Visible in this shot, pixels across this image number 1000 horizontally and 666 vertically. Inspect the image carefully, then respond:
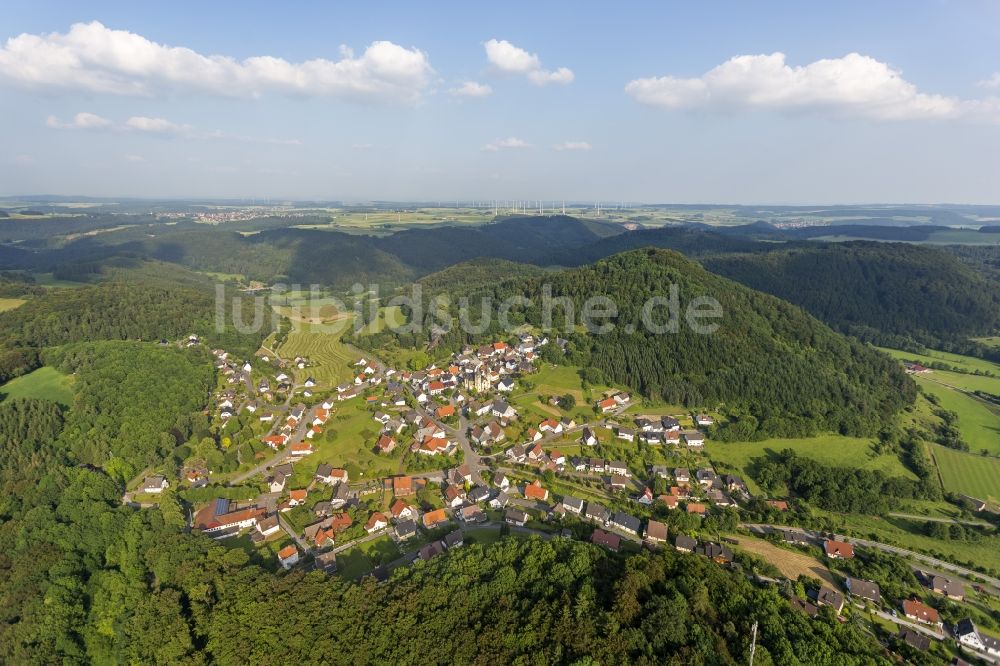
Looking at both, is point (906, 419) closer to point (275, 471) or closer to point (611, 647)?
point (611, 647)

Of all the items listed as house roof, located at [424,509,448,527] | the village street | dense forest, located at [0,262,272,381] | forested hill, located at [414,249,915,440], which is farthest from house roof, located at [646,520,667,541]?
dense forest, located at [0,262,272,381]

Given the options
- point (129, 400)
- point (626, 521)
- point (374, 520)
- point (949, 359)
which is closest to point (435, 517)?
point (374, 520)

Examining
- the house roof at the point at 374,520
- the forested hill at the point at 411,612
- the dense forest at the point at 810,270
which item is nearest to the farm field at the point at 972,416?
the dense forest at the point at 810,270

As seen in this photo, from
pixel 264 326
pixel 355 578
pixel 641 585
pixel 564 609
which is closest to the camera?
pixel 564 609

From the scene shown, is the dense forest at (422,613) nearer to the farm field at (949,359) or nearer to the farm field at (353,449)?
the farm field at (353,449)

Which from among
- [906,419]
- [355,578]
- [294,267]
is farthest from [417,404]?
[294,267]
